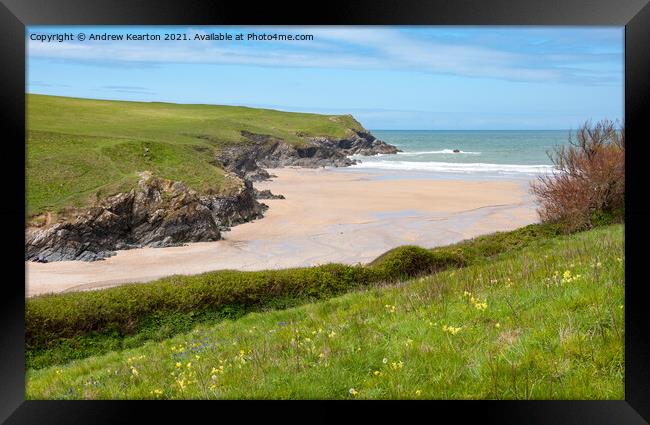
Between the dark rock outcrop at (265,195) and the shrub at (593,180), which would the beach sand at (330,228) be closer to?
the dark rock outcrop at (265,195)

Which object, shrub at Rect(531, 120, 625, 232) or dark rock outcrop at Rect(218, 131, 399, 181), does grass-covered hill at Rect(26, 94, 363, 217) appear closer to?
dark rock outcrop at Rect(218, 131, 399, 181)

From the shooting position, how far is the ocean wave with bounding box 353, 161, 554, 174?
64938mm

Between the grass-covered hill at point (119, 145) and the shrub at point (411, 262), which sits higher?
the grass-covered hill at point (119, 145)

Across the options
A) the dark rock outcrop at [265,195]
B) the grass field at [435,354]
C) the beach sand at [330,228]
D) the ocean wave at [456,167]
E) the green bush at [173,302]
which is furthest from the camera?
the ocean wave at [456,167]

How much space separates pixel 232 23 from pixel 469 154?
76123 mm

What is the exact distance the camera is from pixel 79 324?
15.3 metres

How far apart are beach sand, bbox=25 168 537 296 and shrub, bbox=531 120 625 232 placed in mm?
9009

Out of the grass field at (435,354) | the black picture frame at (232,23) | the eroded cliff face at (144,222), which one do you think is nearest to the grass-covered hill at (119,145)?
the eroded cliff face at (144,222)

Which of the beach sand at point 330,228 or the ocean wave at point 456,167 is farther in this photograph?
the ocean wave at point 456,167

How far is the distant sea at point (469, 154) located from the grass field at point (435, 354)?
51227 millimetres

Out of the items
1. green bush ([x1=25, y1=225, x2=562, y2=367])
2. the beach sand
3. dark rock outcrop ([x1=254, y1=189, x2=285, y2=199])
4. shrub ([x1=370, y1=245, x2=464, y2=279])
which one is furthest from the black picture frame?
dark rock outcrop ([x1=254, y1=189, x2=285, y2=199])

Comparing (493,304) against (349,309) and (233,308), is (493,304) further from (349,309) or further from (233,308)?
(233,308)

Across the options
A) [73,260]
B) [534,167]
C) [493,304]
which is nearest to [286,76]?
[493,304]

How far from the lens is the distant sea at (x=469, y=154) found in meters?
66.9
